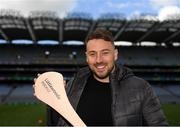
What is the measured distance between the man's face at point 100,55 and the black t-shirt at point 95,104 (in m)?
0.22

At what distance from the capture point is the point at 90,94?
316 cm

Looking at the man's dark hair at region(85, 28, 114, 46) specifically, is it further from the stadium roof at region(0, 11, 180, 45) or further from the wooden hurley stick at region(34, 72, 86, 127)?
the stadium roof at region(0, 11, 180, 45)

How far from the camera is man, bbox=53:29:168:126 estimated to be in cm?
284

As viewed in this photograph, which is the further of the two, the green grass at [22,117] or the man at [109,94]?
the green grass at [22,117]

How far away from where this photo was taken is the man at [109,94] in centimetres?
284

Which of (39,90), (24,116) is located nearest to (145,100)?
(39,90)

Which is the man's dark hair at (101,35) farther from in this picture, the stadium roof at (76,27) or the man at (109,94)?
the stadium roof at (76,27)

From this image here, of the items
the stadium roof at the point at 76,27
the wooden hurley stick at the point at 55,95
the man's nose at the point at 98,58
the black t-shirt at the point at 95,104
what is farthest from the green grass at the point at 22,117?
the wooden hurley stick at the point at 55,95

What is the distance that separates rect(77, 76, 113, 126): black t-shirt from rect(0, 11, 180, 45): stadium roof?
4570 cm

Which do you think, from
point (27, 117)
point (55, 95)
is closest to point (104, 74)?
point (55, 95)

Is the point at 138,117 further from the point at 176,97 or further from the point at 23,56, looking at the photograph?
the point at 23,56

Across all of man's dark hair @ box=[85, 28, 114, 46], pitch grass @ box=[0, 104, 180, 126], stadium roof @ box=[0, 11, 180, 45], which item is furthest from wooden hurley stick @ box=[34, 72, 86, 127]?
stadium roof @ box=[0, 11, 180, 45]

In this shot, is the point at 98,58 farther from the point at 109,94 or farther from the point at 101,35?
the point at 109,94

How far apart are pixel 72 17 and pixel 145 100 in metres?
46.4
